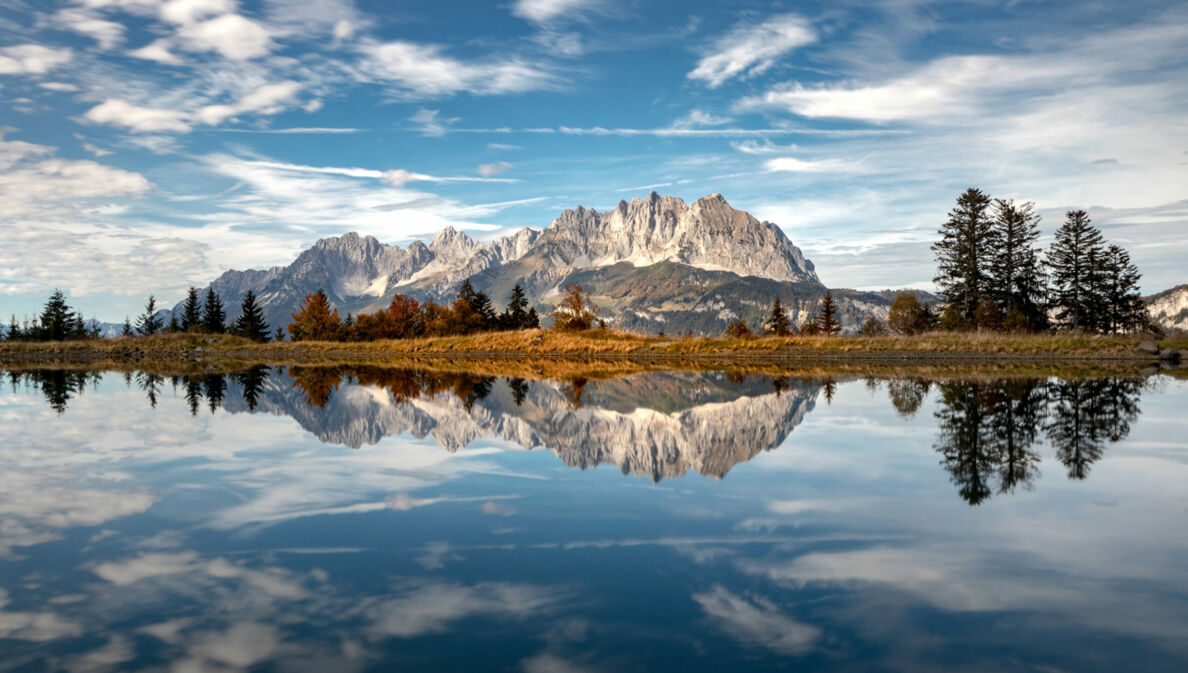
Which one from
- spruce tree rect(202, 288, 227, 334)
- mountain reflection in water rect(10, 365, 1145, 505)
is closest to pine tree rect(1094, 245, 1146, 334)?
mountain reflection in water rect(10, 365, 1145, 505)

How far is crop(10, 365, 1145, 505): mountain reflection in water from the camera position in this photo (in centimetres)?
1382

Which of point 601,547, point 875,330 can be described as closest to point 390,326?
point 875,330

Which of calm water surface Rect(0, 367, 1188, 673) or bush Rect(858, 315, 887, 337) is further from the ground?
bush Rect(858, 315, 887, 337)

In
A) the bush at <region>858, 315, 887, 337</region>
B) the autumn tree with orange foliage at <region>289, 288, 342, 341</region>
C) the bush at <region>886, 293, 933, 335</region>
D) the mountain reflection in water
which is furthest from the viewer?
the autumn tree with orange foliage at <region>289, 288, 342, 341</region>

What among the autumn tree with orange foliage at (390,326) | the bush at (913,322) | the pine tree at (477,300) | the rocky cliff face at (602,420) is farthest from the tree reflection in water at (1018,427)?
the pine tree at (477,300)

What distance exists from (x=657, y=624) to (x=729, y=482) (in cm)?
591

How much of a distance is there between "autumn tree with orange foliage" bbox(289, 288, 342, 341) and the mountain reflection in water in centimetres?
5552

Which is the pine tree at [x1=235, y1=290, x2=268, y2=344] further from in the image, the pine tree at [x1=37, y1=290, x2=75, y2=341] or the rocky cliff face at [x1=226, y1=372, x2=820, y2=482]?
the rocky cliff face at [x1=226, y1=372, x2=820, y2=482]

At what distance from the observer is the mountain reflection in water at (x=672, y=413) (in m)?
13.8

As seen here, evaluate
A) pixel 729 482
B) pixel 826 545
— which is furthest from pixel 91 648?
A: pixel 729 482

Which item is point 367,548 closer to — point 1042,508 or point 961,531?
point 961,531

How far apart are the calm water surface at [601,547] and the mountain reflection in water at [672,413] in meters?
0.17

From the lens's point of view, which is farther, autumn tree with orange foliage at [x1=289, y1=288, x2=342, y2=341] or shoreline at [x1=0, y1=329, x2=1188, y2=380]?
autumn tree with orange foliage at [x1=289, y1=288, x2=342, y2=341]

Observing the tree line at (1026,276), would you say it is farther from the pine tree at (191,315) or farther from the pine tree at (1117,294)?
the pine tree at (191,315)
